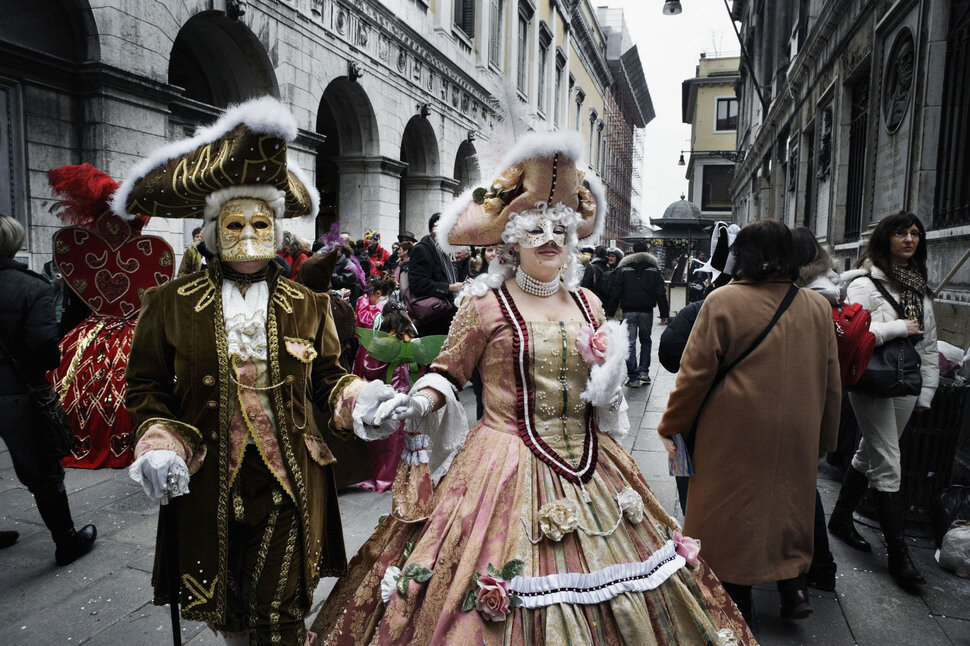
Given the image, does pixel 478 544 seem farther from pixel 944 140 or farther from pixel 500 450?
pixel 944 140

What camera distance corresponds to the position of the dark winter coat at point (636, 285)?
8.34 metres

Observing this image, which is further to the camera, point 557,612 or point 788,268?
point 788,268

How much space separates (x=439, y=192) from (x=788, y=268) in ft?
49.2

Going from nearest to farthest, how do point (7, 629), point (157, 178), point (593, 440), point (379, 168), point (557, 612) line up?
point (557, 612) < point (157, 178) < point (593, 440) < point (7, 629) < point (379, 168)

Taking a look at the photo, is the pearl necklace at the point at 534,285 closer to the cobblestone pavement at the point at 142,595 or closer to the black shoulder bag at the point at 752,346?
the black shoulder bag at the point at 752,346

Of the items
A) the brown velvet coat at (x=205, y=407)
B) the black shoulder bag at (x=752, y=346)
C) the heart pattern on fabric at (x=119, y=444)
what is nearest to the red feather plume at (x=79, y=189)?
the heart pattern on fabric at (x=119, y=444)

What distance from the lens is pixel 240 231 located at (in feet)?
7.45

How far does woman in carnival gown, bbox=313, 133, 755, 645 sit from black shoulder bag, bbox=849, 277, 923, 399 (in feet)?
5.61

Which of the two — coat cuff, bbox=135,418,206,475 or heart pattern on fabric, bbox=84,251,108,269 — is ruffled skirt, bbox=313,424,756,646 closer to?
coat cuff, bbox=135,418,206,475

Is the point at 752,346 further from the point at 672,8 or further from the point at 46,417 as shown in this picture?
the point at 672,8

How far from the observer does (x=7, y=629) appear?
284 centimetres

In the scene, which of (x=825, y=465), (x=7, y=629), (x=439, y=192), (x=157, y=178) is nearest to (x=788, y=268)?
(x=157, y=178)

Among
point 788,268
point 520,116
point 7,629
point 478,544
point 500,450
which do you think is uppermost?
point 520,116

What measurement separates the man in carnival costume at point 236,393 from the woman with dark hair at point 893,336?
289 cm
